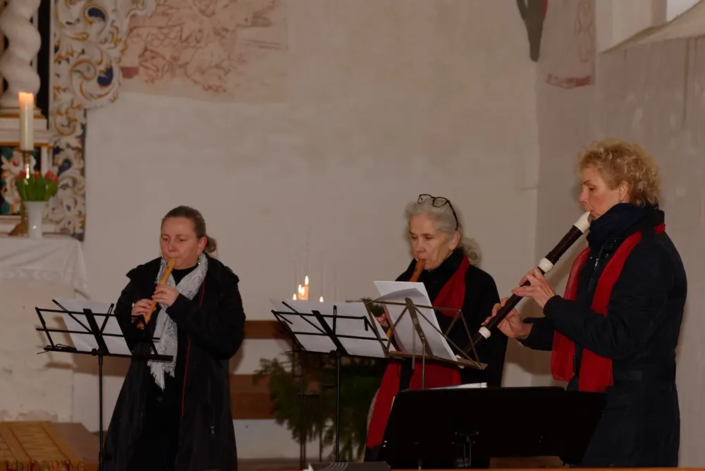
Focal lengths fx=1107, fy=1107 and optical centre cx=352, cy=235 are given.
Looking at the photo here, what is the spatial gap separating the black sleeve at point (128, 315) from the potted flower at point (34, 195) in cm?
198

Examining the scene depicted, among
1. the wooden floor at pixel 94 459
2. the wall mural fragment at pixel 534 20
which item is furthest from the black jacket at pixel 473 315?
the wall mural fragment at pixel 534 20

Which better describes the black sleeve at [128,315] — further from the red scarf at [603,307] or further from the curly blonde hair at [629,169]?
the curly blonde hair at [629,169]

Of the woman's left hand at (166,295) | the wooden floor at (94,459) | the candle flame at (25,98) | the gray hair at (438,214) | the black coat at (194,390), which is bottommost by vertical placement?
the wooden floor at (94,459)

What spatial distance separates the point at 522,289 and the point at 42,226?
418cm

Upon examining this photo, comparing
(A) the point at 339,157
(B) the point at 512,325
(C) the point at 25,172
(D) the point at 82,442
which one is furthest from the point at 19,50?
(B) the point at 512,325

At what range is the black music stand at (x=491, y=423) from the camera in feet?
11.6

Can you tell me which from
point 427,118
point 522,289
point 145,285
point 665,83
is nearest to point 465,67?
point 427,118

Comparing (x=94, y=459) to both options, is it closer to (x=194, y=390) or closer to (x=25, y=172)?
(x=194, y=390)

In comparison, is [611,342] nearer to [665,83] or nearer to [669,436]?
[669,436]

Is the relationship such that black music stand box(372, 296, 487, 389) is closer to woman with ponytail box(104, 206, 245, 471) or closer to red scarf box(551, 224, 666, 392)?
red scarf box(551, 224, 666, 392)

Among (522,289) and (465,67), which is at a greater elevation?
(465,67)

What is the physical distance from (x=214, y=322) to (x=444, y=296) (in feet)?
3.18

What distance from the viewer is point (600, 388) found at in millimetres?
3660

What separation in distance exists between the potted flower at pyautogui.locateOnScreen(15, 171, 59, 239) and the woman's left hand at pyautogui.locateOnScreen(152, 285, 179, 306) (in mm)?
2285
